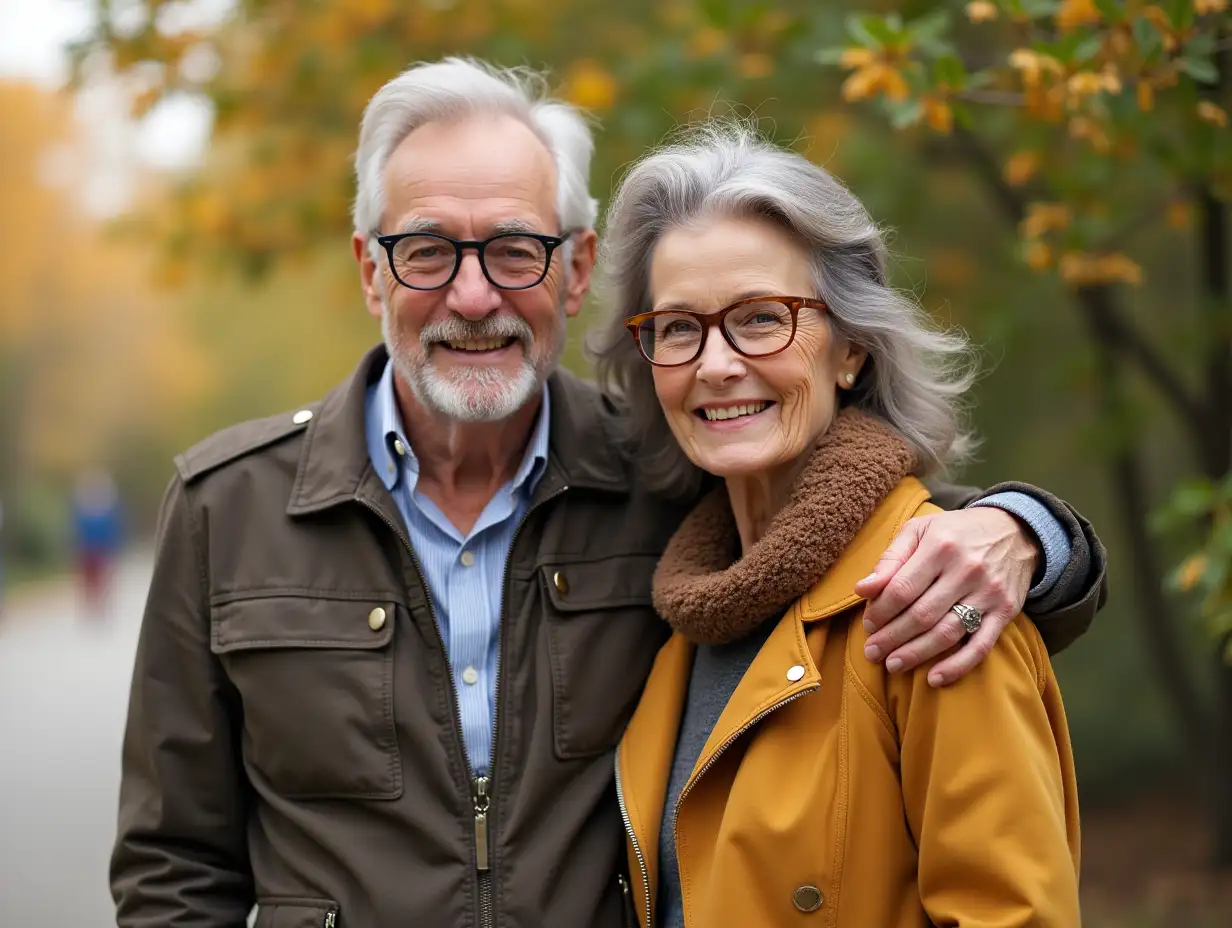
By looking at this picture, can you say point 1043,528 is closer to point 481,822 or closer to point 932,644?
point 932,644

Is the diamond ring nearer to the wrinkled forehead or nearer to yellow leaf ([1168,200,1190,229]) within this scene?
the wrinkled forehead

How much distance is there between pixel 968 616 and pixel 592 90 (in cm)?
325

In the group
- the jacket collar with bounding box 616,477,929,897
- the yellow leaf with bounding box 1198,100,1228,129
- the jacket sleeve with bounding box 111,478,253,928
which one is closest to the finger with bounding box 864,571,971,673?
the jacket collar with bounding box 616,477,929,897

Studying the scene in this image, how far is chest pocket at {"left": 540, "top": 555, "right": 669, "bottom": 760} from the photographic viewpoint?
2783 millimetres

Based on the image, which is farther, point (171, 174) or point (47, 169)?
point (47, 169)

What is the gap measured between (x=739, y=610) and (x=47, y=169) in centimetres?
3022

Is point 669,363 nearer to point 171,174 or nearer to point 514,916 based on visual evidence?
point 514,916

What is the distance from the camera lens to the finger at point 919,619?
2230mm

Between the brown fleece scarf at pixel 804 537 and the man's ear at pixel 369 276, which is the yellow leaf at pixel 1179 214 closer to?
the brown fleece scarf at pixel 804 537

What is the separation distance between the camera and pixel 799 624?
7.98 ft

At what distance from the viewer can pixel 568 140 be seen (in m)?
3.18

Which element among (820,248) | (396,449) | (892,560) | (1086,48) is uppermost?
(1086,48)

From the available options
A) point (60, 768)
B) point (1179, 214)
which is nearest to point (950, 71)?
point (1179, 214)

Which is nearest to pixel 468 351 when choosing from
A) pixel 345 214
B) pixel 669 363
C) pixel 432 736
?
pixel 669 363
